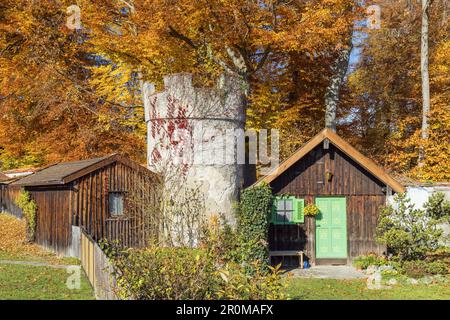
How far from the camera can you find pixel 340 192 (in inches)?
671

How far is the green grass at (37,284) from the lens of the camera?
1127cm

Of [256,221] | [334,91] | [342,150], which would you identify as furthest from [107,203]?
[334,91]

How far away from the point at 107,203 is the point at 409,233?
9551mm

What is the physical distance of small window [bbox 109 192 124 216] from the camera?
59.8ft

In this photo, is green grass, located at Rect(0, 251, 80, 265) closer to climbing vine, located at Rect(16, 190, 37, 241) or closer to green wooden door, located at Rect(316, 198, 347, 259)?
climbing vine, located at Rect(16, 190, 37, 241)

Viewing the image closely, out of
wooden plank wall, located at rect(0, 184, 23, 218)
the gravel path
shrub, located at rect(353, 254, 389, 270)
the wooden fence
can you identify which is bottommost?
the gravel path

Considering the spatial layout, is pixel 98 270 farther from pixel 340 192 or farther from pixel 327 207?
pixel 340 192

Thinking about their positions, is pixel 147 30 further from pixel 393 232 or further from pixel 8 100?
pixel 393 232

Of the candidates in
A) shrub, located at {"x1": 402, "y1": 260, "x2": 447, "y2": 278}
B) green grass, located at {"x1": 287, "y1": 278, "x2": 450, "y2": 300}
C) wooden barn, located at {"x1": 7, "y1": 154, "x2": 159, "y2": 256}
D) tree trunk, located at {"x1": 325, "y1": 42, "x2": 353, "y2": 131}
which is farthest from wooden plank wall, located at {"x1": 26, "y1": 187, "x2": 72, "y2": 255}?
tree trunk, located at {"x1": 325, "y1": 42, "x2": 353, "y2": 131}

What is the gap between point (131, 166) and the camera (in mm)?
18344

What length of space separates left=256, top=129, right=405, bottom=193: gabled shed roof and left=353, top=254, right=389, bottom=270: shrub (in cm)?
215

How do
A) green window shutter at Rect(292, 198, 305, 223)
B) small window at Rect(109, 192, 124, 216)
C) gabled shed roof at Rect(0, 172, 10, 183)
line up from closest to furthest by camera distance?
1. green window shutter at Rect(292, 198, 305, 223)
2. small window at Rect(109, 192, 124, 216)
3. gabled shed roof at Rect(0, 172, 10, 183)
